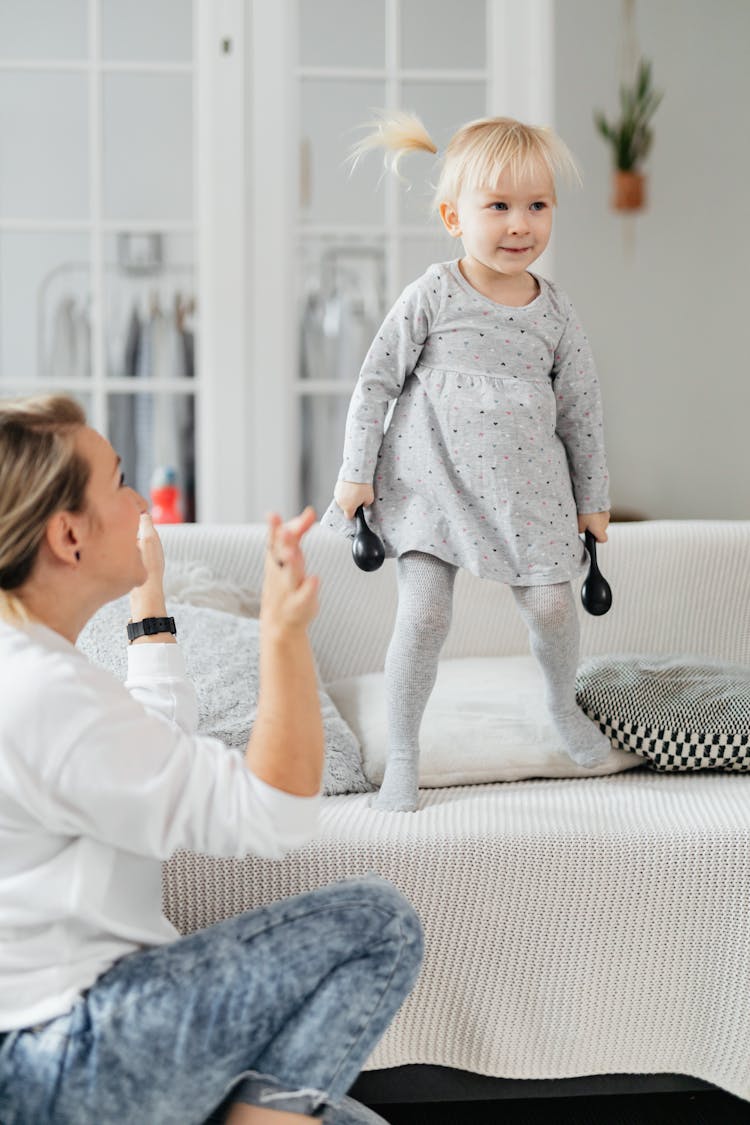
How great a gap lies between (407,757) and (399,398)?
540 mm

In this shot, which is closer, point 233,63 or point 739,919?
point 739,919

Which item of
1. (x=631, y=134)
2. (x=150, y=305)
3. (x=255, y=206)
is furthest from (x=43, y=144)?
(x=631, y=134)

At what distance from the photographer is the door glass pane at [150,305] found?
3484 millimetres

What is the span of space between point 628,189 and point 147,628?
272cm

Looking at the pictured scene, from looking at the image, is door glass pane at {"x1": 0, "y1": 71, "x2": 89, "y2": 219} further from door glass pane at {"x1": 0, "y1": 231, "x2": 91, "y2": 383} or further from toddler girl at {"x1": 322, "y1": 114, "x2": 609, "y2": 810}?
toddler girl at {"x1": 322, "y1": 114, "x2": 609, "y2": 810}

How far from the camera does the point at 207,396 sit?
3199 mm

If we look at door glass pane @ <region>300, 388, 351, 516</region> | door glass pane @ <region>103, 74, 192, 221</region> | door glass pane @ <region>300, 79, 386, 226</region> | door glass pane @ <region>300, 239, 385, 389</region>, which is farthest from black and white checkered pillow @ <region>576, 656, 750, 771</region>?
door glass pane @ <region>103, 74, 192, 221</region>

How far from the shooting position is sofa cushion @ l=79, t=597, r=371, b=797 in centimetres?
179

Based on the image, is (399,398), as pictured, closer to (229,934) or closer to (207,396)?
(229,934)

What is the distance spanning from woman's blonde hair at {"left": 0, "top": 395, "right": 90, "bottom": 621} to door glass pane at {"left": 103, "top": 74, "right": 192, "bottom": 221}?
2.71m

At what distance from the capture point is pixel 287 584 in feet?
3.38

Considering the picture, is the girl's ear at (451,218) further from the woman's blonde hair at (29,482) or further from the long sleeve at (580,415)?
the woman's blonde hair at (29,482)

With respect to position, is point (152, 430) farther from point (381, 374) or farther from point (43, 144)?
point (381, 374)

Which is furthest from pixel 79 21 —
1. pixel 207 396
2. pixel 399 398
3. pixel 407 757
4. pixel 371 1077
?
pixel 371 1077
